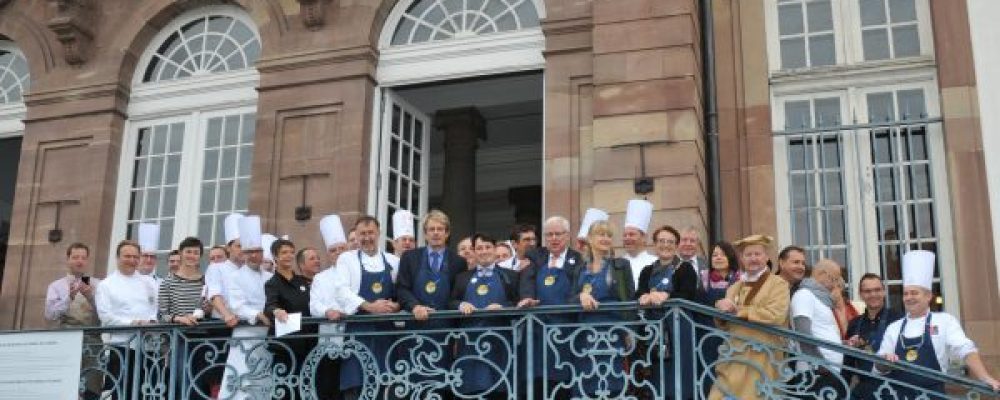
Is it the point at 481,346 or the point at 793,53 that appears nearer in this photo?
the point at 481,346

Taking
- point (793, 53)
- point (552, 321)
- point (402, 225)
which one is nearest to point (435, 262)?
point (402, 225)

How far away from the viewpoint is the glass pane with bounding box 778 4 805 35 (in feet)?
36.2

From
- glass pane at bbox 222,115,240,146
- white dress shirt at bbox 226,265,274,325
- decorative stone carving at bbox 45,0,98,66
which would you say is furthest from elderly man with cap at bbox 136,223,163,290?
decorative stone carving at bbox 45,0,98,66

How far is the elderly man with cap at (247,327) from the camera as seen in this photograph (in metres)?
7.79

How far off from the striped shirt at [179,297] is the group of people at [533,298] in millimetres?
11

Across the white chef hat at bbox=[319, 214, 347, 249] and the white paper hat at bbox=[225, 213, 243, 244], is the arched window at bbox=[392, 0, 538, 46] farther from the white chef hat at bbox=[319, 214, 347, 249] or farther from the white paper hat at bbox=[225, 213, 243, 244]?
the white chef hat at bbox=[319, 214, 347, 249]

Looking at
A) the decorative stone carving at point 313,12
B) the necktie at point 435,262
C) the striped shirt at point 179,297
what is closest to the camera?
the necktie at point 435,262

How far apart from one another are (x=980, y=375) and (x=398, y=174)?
7072 millimetres

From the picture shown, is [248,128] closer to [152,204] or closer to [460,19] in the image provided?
[152,204]

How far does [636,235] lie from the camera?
305 inches

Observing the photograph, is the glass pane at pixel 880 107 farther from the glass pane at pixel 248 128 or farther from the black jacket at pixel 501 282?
the glass pane at pixel 248 128

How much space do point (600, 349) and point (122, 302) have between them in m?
3.82

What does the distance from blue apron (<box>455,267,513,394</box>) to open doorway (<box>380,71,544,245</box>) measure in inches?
169

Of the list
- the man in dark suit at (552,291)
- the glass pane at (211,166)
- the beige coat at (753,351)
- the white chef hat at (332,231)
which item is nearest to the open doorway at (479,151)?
the glass pane at (211,166)
